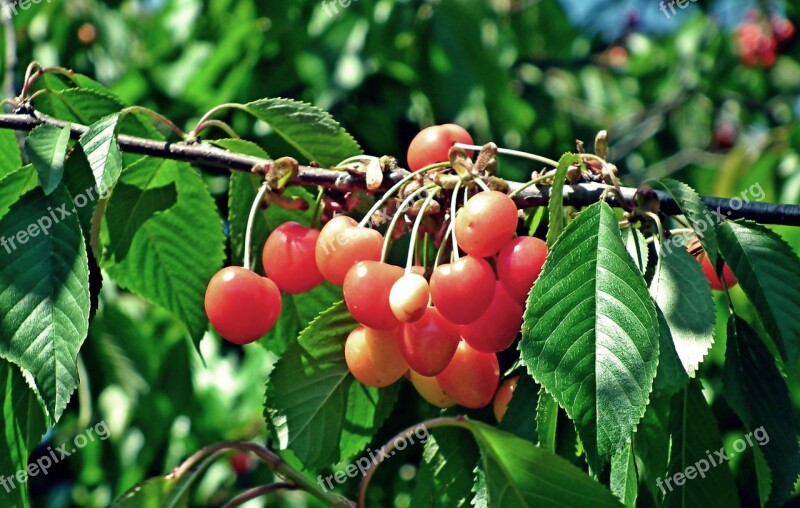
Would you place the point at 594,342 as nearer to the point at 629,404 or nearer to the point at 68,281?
the point at 629,404

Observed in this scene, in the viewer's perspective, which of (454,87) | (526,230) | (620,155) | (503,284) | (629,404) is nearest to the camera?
(629,404)

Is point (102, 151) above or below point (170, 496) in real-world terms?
above

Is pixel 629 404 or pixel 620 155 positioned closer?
pixel 629 404

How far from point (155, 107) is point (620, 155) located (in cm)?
245

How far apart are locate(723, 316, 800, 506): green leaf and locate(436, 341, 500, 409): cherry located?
0.29 m

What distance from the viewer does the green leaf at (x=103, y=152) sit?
1294 mm

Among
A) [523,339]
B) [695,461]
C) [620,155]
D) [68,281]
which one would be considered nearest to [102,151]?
[68,281]

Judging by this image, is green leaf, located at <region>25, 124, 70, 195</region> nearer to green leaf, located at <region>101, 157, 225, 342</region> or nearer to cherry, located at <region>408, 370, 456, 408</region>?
green leaf, located at <region>101, 157, 225, 342</region>

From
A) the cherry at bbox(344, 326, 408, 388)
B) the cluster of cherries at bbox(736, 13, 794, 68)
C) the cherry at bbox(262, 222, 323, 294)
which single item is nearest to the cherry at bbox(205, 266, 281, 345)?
the cherry at bbox(262, 222, 323, 294)

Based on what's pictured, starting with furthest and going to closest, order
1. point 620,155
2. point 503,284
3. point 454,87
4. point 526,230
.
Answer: point 620,155, point 454,87, point 526,230, point 503,284

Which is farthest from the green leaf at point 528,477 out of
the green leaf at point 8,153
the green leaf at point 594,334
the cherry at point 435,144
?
the green leaf at point 8,153

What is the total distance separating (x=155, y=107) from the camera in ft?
11.3

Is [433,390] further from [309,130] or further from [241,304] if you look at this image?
[309,130]

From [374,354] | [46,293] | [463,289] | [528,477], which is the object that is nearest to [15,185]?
[46,293]
